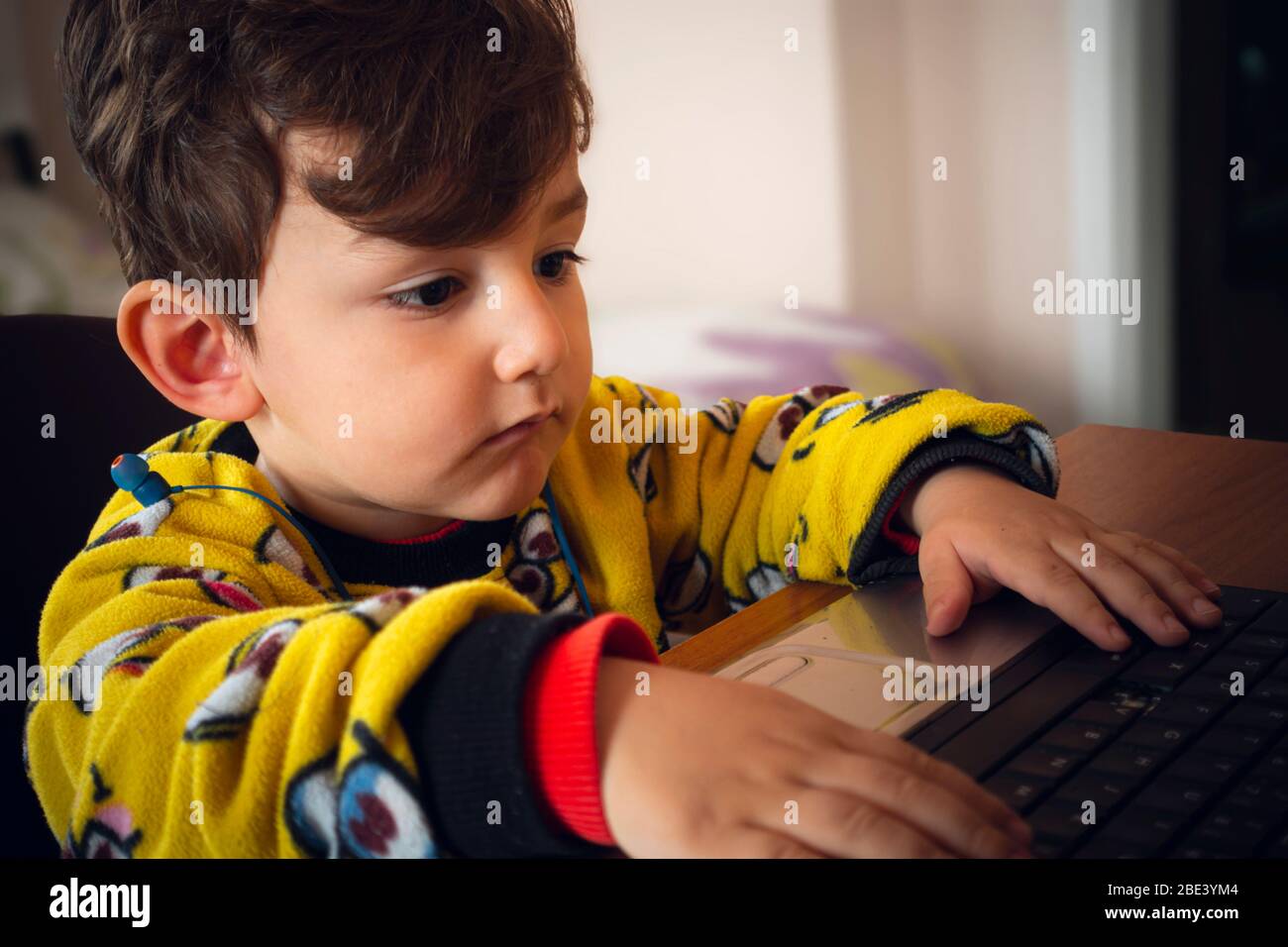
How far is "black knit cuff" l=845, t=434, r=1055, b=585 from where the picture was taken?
0.83m

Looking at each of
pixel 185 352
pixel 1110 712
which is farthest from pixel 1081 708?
pixel 185 352

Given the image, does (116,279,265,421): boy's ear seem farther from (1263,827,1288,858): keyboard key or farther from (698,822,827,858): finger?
(1263,827,1288,858): keyboard key

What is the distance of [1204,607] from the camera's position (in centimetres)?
67

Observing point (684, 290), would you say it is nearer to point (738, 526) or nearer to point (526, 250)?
point (738, 526)

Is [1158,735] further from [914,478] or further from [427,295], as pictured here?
[427,295]

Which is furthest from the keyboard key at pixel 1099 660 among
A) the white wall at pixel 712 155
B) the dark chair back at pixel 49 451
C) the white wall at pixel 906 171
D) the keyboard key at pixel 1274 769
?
the white wall at pixel 712 155

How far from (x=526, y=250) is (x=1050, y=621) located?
1.24 feet

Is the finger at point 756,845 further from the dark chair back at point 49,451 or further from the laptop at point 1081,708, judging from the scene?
the dark chair back at point 49,451

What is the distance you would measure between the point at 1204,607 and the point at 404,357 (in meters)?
0.47

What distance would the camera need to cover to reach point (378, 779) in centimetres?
49

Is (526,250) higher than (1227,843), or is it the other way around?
(526,250)

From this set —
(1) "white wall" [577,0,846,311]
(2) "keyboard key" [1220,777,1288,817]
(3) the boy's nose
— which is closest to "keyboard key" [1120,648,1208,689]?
(2) "keyboard key" [1220,777,1288,817]

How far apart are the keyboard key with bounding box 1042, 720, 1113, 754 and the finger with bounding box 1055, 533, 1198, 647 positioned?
119 mm
